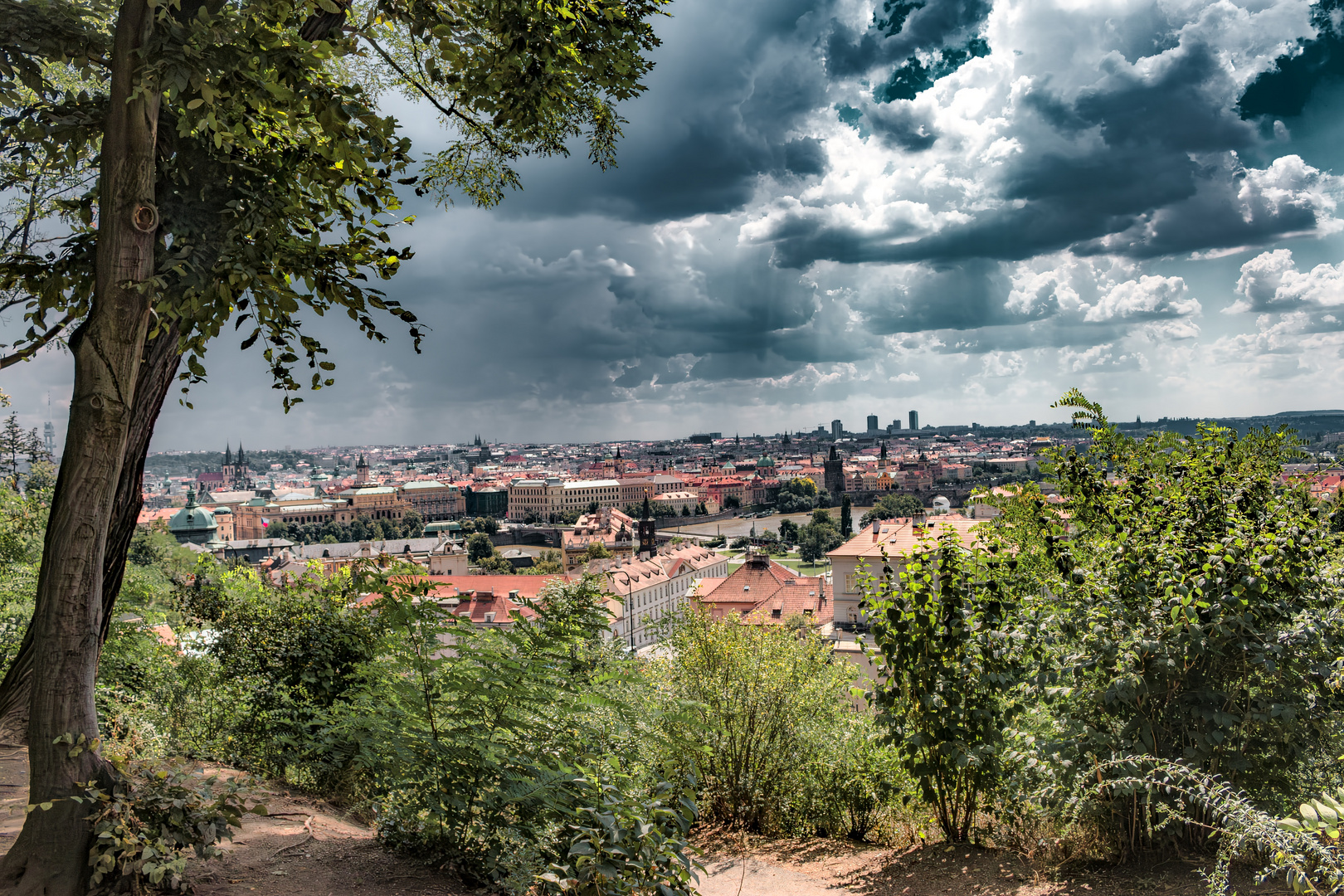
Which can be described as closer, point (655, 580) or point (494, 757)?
point (494, 757)

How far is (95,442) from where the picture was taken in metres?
2.70

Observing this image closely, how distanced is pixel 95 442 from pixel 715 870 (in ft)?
16.9

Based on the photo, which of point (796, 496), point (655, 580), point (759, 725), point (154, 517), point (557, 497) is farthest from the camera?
point (796, 496)

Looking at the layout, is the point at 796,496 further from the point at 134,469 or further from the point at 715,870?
the point at 134,469

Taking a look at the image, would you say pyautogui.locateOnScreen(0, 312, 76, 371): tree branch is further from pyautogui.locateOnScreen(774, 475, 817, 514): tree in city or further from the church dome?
pyautogui.locateOnScreen(774, 475, 817, 514): tree in city

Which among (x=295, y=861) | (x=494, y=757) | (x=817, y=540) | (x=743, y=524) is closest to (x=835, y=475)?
(x=743, y=524)

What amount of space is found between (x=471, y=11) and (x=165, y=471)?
195 metres

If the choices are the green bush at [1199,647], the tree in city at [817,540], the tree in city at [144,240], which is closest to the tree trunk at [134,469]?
the tree in city at [144,240]

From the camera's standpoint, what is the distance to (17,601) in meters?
7.22

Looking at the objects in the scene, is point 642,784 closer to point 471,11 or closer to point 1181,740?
point 1181,740

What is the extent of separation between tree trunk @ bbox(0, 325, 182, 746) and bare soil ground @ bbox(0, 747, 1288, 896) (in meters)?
0.77

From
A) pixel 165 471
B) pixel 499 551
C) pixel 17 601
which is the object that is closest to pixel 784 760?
pixel 17 601

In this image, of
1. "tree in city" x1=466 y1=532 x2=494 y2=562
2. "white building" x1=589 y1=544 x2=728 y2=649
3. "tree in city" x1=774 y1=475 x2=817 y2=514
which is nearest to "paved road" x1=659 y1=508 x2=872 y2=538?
"tree in city" x1=774 y1=475 x2=817 y2=514

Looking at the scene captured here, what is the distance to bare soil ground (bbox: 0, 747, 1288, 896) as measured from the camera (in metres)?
3.11
